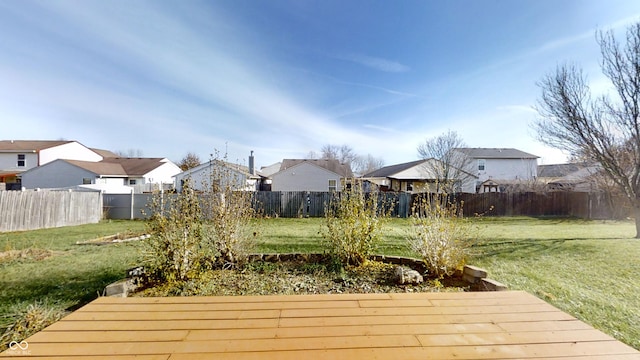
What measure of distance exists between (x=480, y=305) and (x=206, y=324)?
217 cm

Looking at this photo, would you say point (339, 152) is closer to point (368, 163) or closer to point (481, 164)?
point (368, 163)

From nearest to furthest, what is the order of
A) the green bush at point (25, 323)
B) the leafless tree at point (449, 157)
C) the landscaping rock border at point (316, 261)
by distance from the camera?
the green bush at point (25, 323) → the landscaping rock border at point (316, 261) → the leafless tree at point (449, 157)

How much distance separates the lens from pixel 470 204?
15.4 m

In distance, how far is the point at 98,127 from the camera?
499 inches

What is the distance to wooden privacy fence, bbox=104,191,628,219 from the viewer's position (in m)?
13.0

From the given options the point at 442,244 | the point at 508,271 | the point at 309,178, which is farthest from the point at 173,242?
the point at 309,178

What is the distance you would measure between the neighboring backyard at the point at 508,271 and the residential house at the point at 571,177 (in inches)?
268

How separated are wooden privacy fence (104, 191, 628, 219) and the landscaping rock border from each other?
7.58m

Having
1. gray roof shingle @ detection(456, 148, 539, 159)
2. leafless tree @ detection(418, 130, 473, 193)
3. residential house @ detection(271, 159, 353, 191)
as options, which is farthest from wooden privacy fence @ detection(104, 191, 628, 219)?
gray roof shingle @ detection(456, 148, 539, 159)

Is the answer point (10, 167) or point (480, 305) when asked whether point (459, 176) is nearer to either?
point (480, 305)

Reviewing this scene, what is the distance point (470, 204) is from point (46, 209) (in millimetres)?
19960

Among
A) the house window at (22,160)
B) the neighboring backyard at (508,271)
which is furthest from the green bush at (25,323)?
the house window at (22,160)

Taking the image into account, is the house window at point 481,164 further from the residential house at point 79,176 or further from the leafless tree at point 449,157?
the residential house at point 79,176

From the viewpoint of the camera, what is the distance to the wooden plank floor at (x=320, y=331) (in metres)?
1.52
